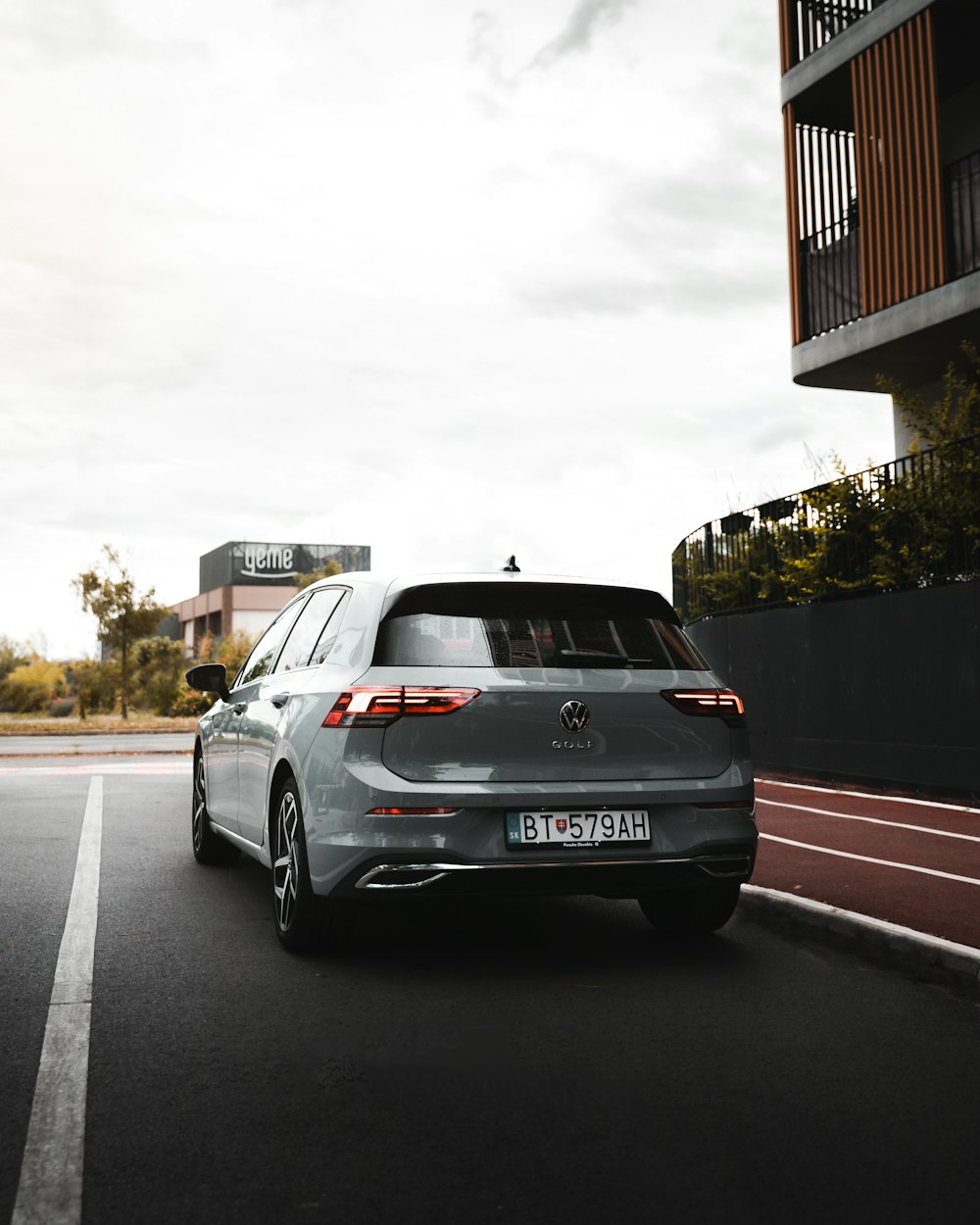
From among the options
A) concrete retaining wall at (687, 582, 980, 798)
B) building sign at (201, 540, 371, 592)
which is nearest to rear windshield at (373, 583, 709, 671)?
concrete retaining wall at (687, 582, 980, 798)

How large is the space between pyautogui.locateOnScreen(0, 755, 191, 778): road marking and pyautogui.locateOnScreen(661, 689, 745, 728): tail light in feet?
41.2

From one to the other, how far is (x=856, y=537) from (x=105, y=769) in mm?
10825

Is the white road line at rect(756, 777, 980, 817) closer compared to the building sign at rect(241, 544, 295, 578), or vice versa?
the white road line at rect(756, 777, 980, 817)

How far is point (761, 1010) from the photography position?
4895 millimetres

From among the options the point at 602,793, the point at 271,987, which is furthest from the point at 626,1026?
the point at 271,987

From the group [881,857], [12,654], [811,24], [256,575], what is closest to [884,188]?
[811,24]

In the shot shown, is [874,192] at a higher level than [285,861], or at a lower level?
higher

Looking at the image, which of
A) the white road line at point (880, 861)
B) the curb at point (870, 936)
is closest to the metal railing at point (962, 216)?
the white road line at point (880, 861)

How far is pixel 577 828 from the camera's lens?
5383 mm

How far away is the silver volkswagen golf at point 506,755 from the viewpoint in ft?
17.3

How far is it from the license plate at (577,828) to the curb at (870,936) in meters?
1.21

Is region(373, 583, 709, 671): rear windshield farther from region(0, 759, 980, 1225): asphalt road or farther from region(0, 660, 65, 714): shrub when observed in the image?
region(0, 660, 65, 714): shrub

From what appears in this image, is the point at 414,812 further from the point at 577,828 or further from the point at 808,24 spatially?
the point at 808,24

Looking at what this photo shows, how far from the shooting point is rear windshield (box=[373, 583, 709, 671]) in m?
5.52
